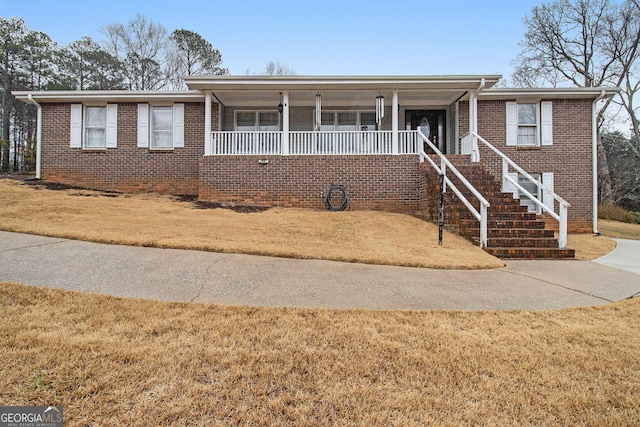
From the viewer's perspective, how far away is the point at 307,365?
2580 millimetres

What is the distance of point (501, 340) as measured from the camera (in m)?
3.07

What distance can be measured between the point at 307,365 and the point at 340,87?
1009 cm

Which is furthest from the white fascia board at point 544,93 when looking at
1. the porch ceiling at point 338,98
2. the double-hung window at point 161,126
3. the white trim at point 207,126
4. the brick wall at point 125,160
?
the double-hung window at point 161,126

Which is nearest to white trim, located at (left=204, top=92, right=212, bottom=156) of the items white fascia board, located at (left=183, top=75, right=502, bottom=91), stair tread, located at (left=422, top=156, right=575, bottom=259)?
white fascia board, located at (left=183, top=75, right=502, bottom=91)

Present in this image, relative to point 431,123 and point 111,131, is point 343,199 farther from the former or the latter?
point 111,131

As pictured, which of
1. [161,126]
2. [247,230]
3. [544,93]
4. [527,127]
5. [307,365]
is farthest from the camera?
[161,126]

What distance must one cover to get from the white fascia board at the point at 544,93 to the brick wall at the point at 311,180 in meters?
3.85

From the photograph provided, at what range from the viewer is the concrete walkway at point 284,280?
13.0ft

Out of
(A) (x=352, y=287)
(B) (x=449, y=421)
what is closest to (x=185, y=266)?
(A) (x=352, y=287)

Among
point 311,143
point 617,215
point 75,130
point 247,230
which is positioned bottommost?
point 247,230

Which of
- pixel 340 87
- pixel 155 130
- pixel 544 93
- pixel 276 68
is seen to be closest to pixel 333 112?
pixel 340 87

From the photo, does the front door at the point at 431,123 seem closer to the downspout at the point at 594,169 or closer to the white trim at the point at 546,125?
the white trim at the point at 546,125

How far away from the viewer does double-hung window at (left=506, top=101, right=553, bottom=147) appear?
12.1 m

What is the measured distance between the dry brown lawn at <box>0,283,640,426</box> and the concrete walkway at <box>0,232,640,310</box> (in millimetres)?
398
